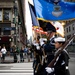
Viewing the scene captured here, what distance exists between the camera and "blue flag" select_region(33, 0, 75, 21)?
23.6 ft

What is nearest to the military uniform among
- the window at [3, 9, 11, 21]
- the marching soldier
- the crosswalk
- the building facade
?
the marching soldier

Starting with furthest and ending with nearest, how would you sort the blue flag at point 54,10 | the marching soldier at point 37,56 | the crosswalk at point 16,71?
the crosswalk at point 16,71 < the marching soldier at point 37,56 < the blue flag at point 54,10

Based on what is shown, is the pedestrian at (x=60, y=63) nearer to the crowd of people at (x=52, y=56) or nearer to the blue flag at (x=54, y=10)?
the crowd of people at (x=52, y=56)

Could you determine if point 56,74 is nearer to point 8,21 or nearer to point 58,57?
point 58,57

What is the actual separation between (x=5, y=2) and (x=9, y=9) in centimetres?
126

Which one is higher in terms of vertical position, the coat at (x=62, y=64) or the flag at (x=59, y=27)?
the flag at (x=59, y=27)

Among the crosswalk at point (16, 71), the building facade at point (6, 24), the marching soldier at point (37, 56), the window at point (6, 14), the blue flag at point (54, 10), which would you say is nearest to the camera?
the blue flag at point (54, 10)

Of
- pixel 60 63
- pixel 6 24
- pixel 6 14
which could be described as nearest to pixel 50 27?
pixel 60 63

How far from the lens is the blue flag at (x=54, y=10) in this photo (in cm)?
720

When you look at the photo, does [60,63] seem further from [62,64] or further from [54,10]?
[54,10]

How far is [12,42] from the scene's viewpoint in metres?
42.2

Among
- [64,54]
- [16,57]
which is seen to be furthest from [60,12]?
[16,57]

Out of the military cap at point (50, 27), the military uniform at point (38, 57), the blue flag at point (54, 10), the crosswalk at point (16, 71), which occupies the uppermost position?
the blue flag at point (54, 10)

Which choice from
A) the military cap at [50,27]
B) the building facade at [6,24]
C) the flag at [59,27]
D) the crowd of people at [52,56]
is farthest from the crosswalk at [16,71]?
the building facade at [6,24]
